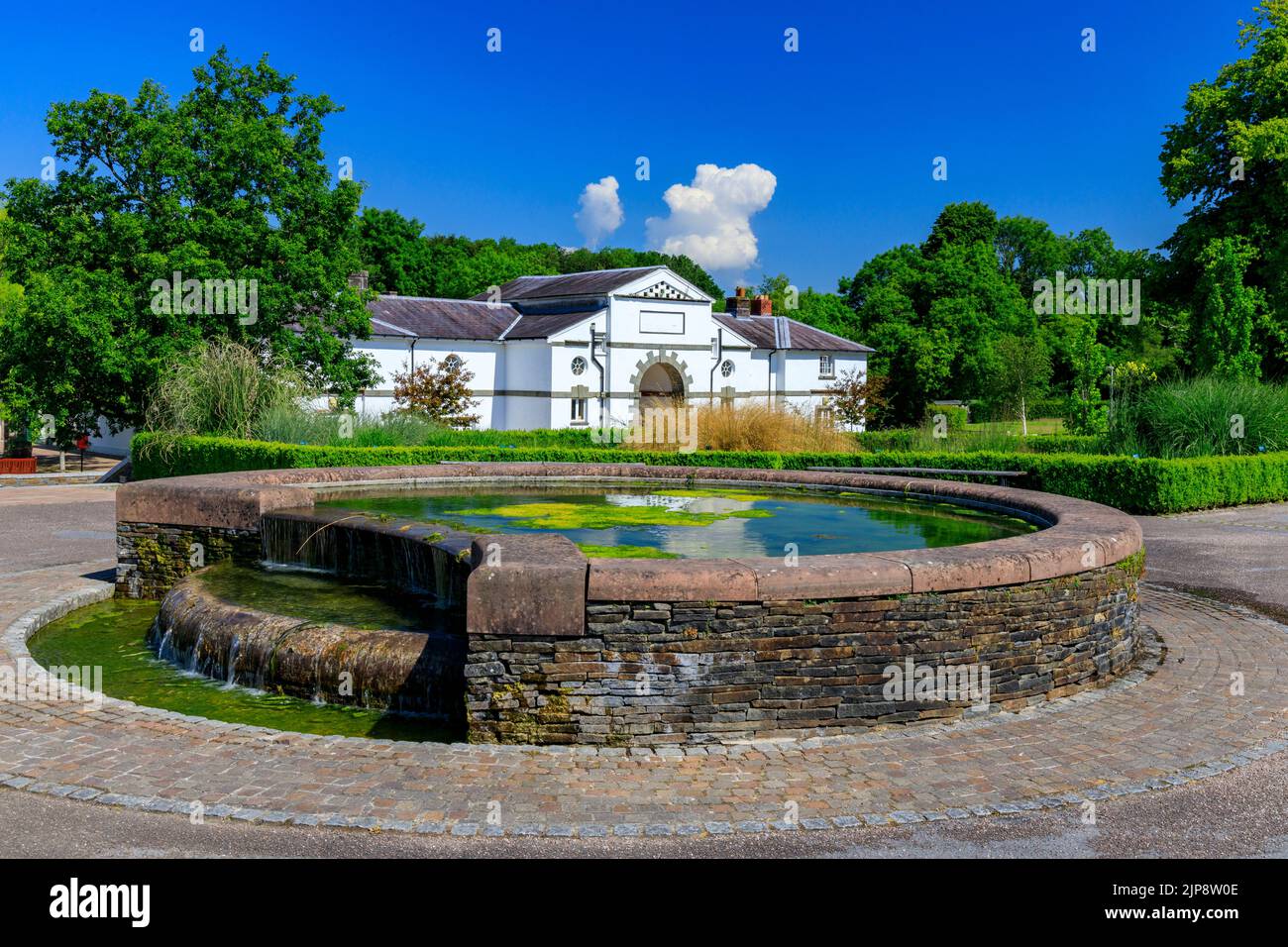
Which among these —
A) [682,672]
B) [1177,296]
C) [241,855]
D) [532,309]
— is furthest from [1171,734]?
[532,309]

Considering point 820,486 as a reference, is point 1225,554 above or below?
below

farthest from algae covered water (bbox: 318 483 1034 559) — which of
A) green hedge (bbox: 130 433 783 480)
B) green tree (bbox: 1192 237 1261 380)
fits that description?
green tree (bbox: 1192 237 1261 380)

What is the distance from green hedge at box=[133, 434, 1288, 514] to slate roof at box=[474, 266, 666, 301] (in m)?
25.7

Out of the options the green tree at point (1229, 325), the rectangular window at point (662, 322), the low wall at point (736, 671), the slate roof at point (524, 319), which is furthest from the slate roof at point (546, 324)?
the low wall at point (736, 671)

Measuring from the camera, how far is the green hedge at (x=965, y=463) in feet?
64.3

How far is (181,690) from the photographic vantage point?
8.20 m

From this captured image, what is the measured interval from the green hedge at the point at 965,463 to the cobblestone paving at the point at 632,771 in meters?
12.7

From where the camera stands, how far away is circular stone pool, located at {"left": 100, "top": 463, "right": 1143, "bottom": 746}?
668 cm

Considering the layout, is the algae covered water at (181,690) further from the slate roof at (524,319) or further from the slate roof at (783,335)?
the slate roof at (783,335)

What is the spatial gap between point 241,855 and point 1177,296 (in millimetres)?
40335

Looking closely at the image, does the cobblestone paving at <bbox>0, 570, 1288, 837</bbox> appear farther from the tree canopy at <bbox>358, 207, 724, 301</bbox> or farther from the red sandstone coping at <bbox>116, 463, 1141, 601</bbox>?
the tree canopy at <bbox>358, 207, 724, 301</bbox>

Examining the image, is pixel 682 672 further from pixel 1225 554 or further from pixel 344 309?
pixel 344 309
